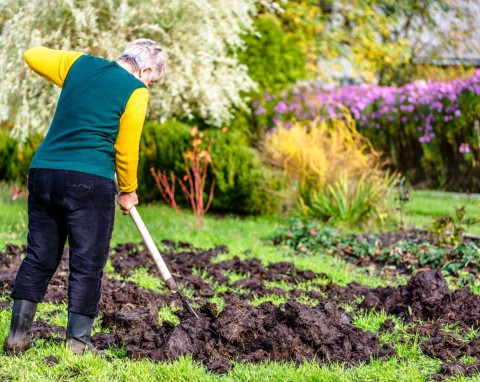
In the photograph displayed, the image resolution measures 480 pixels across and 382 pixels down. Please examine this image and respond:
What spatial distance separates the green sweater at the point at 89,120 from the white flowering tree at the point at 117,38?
364cm

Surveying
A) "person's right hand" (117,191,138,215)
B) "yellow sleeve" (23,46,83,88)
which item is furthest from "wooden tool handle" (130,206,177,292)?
"yellow sleeve" (23,46,83,88)

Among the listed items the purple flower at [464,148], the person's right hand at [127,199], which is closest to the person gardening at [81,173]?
the person's right hand at [127,199]

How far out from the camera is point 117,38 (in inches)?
315

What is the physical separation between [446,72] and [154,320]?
19.6 metres

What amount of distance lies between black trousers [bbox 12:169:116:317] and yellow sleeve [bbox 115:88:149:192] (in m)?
0.10

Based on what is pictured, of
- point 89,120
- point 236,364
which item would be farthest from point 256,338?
point 89,120

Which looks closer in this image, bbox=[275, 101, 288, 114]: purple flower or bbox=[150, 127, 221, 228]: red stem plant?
bbox=[150, 127, 221, 228]: red stem plant

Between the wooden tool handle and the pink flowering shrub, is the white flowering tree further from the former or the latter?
the wooden tool handle

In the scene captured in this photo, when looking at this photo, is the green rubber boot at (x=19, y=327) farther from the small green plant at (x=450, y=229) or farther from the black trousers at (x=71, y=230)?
the small green plant at (x=450, y=229)

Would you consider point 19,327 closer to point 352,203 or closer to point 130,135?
point 130,135

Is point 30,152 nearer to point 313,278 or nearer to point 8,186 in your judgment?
point 8,186

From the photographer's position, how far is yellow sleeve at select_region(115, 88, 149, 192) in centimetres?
375

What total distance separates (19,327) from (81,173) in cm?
88

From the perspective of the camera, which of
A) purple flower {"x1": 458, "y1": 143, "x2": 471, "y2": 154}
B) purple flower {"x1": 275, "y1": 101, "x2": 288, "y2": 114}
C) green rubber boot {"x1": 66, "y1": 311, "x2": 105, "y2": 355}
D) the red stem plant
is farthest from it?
purple flower {"x1": 275, "y1": 101, "x2": 288, "y2": 114}
